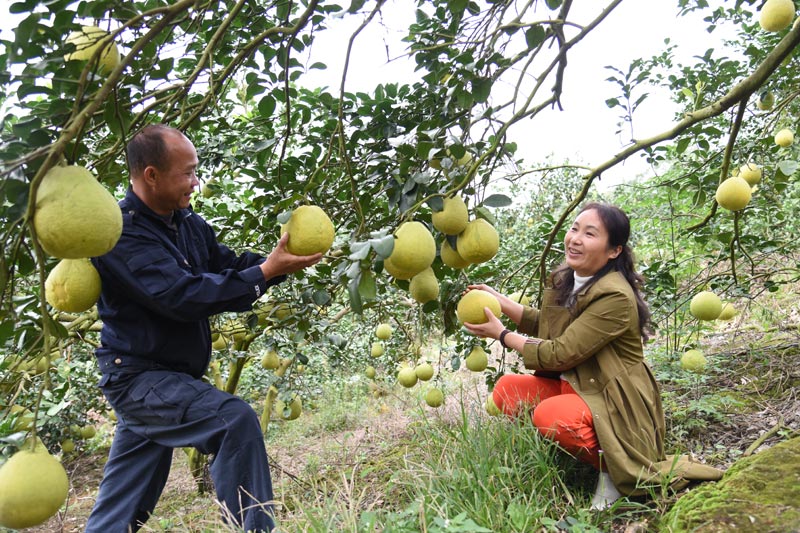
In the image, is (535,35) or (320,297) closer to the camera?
(535,35)

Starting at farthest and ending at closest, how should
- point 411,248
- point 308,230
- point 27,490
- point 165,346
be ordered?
point 165,346 < point 308,230 < point 411,248 < point 27,490

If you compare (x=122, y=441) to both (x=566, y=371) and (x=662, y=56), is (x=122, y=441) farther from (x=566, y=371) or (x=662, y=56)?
(x=662, y=56)

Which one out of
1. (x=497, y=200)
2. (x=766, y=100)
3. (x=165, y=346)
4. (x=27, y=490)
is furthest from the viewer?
(x=766, y=100)

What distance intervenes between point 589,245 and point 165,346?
6.20ft

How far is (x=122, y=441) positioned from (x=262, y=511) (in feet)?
3.06

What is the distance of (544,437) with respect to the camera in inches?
94.0

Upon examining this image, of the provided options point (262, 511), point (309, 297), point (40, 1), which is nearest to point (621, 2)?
point (309, 297)

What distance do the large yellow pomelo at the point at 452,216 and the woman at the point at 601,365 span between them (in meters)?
0.56

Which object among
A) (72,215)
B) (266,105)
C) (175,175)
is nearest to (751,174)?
(266,105)

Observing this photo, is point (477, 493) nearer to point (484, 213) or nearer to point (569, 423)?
point (569, 423)

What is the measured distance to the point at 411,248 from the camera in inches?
64.8

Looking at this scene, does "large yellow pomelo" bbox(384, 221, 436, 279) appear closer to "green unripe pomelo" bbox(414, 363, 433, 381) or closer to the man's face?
the man's face

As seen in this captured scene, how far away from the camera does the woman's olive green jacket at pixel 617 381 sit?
218 centimetres

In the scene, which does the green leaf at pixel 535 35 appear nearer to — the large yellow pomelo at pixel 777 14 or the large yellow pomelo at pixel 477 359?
the large yellow pomelo at pixel 777 14
